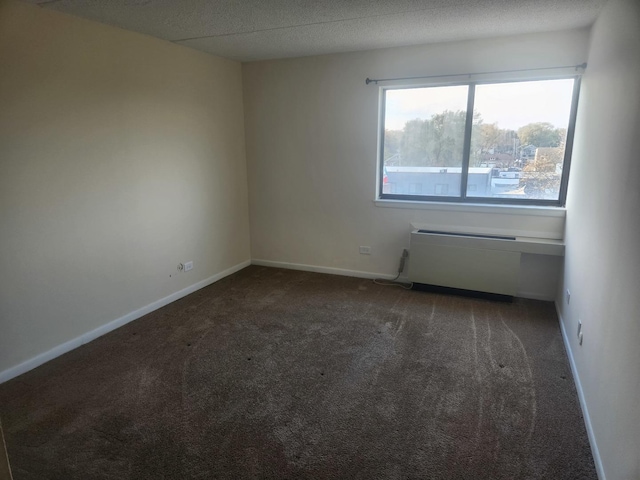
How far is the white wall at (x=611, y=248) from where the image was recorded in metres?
1.57

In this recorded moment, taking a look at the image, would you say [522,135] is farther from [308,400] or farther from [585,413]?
[308,400]

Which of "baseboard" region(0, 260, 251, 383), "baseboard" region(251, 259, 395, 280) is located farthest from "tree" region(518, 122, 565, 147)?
"baseboard" region(0, 260, 251, 383)

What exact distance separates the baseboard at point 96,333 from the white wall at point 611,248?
3.45 meters

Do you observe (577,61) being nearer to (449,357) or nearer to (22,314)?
(449,357)

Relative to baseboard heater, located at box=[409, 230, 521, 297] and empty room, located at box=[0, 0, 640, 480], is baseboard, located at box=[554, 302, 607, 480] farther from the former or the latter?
baseboard heater, located at box=[409, 230, 521, 297]

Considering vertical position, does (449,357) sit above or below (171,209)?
below

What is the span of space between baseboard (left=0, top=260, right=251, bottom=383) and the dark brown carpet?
0.22 feet

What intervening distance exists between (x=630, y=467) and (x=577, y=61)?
129 inches

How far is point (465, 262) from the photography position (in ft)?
12.8

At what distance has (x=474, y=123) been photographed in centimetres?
389

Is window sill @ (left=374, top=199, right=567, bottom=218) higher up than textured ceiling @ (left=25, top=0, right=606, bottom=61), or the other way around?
textured ceiling @ (left=25, top=0, right=606, bottom=61)

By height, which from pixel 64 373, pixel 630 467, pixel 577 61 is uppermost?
pixel 577 61

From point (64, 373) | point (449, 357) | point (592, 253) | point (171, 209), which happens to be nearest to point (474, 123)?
point (592, 253)

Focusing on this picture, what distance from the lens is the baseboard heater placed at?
374 centimetres
